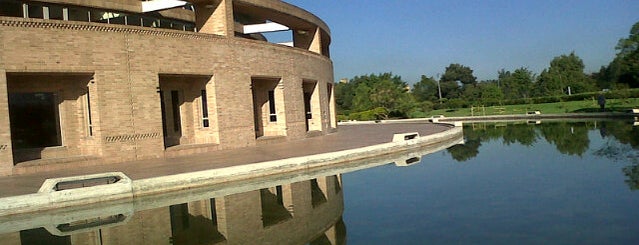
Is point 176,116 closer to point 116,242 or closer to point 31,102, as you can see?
point 31,102

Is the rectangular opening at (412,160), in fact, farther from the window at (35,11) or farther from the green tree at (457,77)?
the green tree at (457,77)

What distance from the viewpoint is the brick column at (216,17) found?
64.2 feet

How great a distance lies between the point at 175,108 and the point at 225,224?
13.4m

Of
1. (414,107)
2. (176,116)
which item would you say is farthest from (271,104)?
(414,107)

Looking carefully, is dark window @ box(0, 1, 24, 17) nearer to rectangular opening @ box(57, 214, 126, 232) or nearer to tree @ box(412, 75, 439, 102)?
rectangular opening @ box(57, 214, 126, 232)

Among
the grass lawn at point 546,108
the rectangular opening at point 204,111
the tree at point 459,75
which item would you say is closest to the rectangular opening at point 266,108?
the rectangular opening at point 204,111

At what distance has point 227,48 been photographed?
19.5 meters

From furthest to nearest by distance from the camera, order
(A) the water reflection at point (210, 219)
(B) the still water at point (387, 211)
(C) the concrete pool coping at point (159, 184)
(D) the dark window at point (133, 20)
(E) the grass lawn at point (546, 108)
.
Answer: (E) the grass lawn at point (546, 108) → (D) the dark window at point (133, 20) → (C) the concrete pool coping at point (159, 184) → (A) the water reflection at point (210, 219) → (B) the still water at point (387, 211)

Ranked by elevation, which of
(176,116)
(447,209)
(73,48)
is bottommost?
(447,209)

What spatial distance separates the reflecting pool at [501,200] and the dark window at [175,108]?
32.4ft

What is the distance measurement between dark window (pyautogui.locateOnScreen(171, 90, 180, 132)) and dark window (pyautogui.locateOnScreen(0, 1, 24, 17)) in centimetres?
612

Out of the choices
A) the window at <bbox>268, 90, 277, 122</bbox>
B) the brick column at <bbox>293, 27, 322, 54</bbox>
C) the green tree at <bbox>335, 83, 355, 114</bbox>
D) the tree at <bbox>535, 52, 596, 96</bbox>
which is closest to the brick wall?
the window at <bbox>268, 90, 277, 122</bbox>

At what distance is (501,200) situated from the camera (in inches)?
348

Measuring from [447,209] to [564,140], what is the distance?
1378 centimetres
